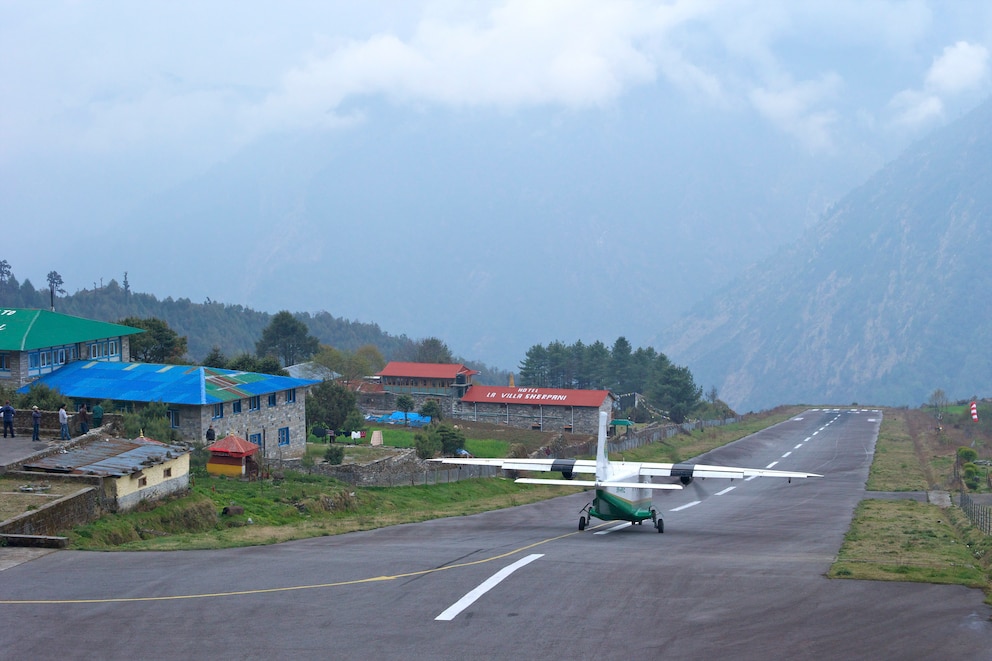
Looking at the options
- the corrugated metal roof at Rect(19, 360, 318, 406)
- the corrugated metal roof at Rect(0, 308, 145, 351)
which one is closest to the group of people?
the corrugated metal roof at Rect(19, 360, 318, 406)

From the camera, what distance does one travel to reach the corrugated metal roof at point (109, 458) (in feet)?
100

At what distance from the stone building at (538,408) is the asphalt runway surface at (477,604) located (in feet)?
208

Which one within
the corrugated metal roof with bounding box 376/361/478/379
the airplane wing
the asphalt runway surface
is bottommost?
the asphalt runway surface

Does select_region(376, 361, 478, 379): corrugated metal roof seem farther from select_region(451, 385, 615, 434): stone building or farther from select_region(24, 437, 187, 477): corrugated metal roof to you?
select_region(24, 437, 187, 477): corrugated metal roof

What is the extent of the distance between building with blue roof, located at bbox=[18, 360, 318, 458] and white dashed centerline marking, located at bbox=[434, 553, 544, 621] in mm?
30829

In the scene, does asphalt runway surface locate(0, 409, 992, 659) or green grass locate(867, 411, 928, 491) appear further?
green grass locate(867, 411, 928, 491)

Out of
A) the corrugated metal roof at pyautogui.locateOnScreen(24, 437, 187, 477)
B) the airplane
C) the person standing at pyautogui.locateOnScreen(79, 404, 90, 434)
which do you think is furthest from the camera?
the person standing at pyautogui.locateOnScreen(79, 404, 90, 434)

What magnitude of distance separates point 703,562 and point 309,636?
12.0 m

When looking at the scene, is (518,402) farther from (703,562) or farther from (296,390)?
(703,562)

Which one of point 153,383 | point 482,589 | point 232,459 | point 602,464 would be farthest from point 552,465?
point 153,383

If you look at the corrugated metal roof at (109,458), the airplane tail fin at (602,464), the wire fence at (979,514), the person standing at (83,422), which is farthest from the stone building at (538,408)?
the corrugated metal roof at (109,458)

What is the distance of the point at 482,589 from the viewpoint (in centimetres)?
2052

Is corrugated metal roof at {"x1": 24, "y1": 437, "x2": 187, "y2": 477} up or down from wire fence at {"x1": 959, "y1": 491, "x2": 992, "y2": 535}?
up

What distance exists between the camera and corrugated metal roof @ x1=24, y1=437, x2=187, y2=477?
30547 mm
